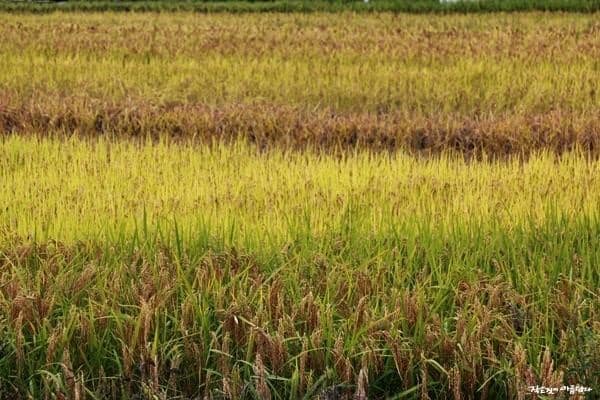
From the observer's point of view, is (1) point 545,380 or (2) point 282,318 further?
(2) point 282,318

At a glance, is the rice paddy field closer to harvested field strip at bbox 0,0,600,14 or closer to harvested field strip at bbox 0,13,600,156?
harvested field strip at bbox 0,13,600,156

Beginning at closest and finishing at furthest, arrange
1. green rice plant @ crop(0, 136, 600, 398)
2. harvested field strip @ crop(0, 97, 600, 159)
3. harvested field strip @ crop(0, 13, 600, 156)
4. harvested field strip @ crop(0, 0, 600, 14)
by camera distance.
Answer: green rice plant @ crop(0, 136, 600, 398)
harvested field strip @ crop(0, 97, 600, 159)
harvested field strip @ crop(0, 13, 600, 156)
harvested field strip @ crop(0, 0, 600, 14)

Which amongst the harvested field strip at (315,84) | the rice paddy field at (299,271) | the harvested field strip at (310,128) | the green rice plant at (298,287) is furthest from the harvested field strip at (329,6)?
the green rice plant at (298,287)

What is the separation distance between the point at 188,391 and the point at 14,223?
1247 mm

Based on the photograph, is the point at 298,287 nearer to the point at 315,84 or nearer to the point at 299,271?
the point at 299,271

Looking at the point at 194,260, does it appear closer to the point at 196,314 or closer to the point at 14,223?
the point at 196,314

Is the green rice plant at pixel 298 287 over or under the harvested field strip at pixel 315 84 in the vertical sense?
over

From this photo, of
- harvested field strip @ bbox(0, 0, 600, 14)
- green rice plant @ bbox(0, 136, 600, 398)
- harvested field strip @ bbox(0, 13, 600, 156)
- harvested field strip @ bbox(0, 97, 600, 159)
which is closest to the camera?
green rice plant @ bbox(0, 136, 600, 398)

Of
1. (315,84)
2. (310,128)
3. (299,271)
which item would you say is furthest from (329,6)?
(299,271)

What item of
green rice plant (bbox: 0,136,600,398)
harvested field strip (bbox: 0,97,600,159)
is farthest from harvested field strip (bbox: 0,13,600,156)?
green rice plant (bbox: 0,136,600,398)

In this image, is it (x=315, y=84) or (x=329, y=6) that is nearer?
(x=315, y=84)

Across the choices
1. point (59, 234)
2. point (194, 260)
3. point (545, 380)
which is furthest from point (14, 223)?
point (545, 380)

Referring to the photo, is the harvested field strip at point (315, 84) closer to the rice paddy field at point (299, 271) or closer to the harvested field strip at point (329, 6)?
the rice paddy field at point (299, 271)

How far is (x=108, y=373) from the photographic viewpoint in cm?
253
